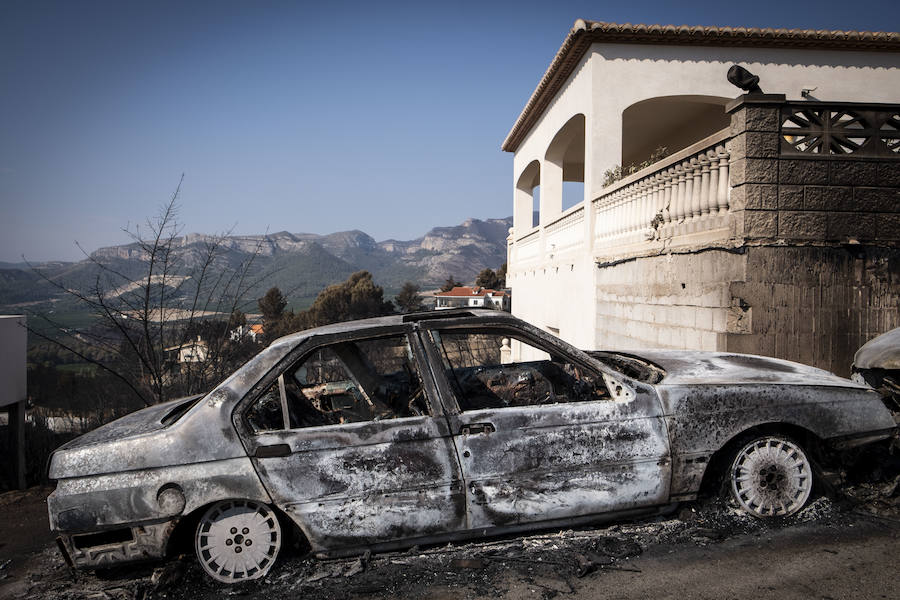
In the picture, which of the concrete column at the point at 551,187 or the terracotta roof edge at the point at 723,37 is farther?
the concrete column at the point at 551,187

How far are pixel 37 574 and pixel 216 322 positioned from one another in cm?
612

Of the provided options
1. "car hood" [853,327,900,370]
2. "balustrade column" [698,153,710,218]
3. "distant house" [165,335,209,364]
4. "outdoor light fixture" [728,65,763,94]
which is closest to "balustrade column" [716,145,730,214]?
"balustrade column" [698,153,710,218]

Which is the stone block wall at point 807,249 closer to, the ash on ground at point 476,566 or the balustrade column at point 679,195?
the balustrade column at point 679,195

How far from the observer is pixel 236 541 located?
3211 millimetres

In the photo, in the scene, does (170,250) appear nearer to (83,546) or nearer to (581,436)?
(83,546)

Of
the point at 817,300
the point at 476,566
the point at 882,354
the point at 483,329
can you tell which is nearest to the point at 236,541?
the point at 476,566

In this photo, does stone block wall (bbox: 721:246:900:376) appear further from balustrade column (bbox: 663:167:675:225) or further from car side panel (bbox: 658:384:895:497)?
car side panel (bbox: 658:384:895:497)

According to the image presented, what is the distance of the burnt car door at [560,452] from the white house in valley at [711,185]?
3144 millimetres

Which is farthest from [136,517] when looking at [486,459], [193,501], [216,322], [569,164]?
[569,164]

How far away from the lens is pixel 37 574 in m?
3.64

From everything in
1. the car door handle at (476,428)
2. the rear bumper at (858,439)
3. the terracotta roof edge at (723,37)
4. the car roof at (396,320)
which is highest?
the terracotta roof edge at (723,37)

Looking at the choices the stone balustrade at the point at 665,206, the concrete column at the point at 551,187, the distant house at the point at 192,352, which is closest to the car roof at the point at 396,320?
the stone balustrade at the point at 665,206

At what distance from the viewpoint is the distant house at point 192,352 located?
346 inches

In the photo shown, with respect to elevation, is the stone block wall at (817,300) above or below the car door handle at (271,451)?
above
